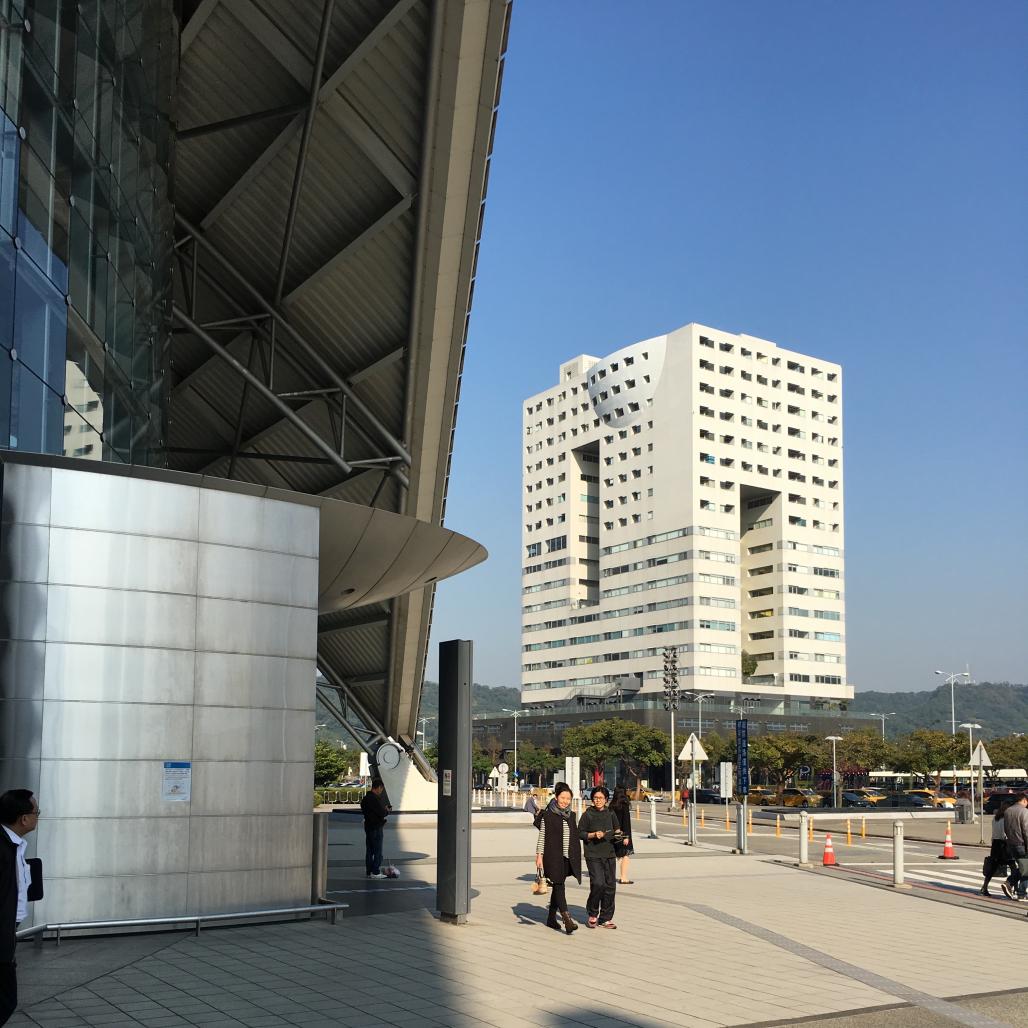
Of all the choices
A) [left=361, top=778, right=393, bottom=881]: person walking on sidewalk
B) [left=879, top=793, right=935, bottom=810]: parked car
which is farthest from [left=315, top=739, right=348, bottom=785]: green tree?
[left=361, top=778, right=393, bottom=881]: person walking on sidewalk

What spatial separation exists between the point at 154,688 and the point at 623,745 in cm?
10525

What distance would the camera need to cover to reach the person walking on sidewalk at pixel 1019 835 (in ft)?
63.4

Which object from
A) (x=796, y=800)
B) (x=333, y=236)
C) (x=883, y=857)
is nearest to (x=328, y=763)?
(x=796, y=800)

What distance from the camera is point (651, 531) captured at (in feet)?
469

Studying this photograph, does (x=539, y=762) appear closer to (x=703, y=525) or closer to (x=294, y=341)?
(x=703, y=525)

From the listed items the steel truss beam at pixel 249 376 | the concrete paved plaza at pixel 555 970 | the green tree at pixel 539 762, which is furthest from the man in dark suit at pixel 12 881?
the green tree at pixel 539 762

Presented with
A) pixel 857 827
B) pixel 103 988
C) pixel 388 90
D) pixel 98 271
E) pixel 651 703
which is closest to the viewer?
pixel 103 988


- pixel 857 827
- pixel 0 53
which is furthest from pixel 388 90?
pixel 857 827

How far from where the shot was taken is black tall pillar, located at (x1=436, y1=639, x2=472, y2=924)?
15.0 metres

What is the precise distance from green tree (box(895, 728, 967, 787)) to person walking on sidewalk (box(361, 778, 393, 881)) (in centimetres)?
8877

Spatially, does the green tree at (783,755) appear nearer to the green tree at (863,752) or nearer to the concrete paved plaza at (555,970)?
the green tree at (863,752)

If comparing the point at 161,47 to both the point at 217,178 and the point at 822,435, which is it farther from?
the point at 822,435

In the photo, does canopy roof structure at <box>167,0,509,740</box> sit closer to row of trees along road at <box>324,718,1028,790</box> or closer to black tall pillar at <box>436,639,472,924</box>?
black tall pillar at <box>436,639,472,924</box>

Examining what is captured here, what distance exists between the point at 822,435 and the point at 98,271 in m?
139
